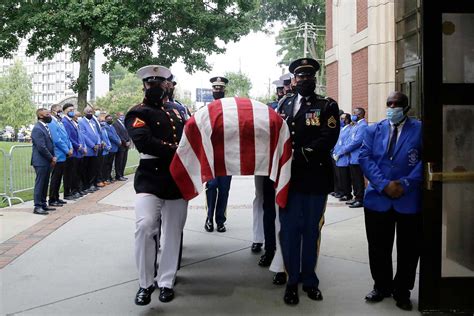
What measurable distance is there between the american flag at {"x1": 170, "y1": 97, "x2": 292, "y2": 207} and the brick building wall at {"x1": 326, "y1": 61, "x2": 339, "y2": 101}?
30.6ft

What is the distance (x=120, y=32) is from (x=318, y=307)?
15338 millimetres


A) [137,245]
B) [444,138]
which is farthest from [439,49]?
[137,245]

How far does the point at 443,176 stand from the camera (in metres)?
3.82

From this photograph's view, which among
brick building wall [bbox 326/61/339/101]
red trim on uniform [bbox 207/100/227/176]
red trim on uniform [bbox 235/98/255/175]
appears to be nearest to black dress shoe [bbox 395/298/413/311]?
red trim on uniform [bbox 235/98/255/175]

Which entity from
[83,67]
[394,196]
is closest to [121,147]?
[83,67]

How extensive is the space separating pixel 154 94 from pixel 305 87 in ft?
4.42

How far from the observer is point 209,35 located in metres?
20.5

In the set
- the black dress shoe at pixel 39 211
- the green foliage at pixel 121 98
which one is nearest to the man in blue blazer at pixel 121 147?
the black dress shoe at pixel 39 211

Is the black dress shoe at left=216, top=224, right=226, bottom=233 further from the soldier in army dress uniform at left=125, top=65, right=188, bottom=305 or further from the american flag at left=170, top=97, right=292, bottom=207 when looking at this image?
the american flag at left=170, top=97, right=292, bottom=207

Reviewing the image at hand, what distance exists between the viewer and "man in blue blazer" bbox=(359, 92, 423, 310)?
4156 millimetres

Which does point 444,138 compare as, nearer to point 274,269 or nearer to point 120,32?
point 274,269

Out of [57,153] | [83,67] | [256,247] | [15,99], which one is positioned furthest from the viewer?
[15,99]

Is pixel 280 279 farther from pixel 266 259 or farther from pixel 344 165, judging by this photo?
pixel 344 165

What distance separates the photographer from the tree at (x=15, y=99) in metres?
56.1
